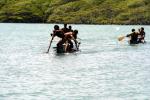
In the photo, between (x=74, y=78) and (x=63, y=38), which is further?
(x=63, y=38)

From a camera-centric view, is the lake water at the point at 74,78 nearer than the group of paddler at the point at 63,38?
Yes

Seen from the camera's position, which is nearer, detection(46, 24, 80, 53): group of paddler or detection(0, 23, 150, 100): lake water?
detection(0, 23, 150, 100): lake water

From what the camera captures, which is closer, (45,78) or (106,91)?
(106,91)

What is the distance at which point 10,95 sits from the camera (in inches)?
1551

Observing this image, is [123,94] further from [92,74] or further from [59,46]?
[59,46]

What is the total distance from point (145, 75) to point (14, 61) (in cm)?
1994

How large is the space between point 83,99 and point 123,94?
11.6 feet

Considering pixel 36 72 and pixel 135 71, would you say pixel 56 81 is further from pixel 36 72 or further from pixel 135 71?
pixel 135 71

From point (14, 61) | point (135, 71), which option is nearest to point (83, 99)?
point (135, 71)

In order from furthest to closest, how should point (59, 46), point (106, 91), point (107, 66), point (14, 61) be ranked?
point (59, 46)
point (14, 61)
point (107, 66)
point (106, 91)

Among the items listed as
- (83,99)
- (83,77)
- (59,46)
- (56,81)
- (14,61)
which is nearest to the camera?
(83,99)

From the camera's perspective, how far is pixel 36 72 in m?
54.0

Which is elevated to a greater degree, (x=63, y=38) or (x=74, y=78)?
(x=63, y=38)

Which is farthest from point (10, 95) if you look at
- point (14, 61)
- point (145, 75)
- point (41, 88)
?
point (14, 61)
